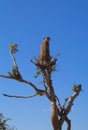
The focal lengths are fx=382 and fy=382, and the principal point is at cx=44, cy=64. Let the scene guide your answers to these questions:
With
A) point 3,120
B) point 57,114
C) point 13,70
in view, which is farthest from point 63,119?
point 3,120

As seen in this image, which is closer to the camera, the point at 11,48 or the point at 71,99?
the point at 71,99

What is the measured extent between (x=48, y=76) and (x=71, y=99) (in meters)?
1.66

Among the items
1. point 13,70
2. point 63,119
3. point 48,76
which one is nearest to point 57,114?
point 63,119

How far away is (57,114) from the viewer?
18484 millimetres

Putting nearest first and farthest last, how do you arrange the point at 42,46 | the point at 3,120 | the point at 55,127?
the point at 55,127, the point at 42,46, the point at 3,120

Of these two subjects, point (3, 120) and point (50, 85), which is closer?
point (50, 85)

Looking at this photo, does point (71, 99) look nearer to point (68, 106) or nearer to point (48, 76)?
point (68, 106)

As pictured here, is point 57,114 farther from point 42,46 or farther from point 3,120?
point 3,120

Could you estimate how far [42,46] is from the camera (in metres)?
19.5

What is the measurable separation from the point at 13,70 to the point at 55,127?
349cm

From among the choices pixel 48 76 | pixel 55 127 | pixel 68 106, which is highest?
pixel 48 76

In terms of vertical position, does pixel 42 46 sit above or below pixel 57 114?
above

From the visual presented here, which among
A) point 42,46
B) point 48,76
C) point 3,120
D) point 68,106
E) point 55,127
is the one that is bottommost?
point 55,127

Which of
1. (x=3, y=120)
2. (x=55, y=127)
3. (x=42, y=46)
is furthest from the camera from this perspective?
(x=3, y=120)
